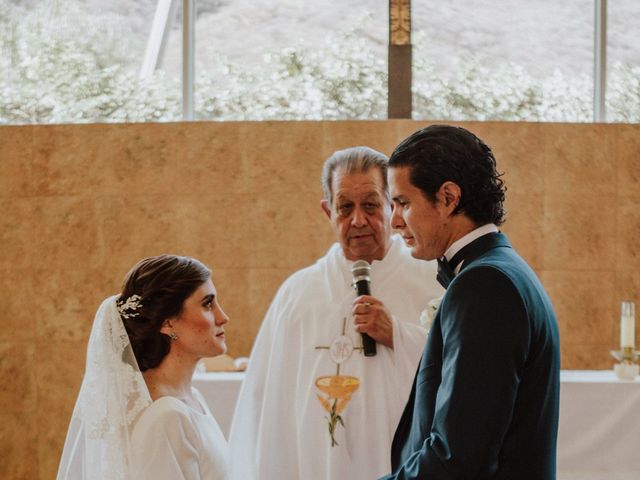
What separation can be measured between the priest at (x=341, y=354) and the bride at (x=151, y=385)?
0.60 meters

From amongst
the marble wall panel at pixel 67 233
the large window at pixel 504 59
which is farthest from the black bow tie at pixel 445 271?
the marble wall panel at pixel 67 233

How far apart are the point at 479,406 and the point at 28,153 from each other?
18.4 feet

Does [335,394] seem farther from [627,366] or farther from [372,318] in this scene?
[627,366]

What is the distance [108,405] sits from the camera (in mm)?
2555

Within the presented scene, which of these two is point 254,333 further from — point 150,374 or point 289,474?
point 150,374

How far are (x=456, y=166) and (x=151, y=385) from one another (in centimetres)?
132

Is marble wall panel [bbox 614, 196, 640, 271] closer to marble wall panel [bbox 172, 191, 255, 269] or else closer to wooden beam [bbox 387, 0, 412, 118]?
wooden beam [bbox 387, 0, 412, 118]

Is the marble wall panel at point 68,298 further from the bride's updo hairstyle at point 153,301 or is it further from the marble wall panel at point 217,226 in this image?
the bride's updo hairstyle at point 153,301

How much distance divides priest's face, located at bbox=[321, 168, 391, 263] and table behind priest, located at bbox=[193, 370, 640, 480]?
5.60 ft

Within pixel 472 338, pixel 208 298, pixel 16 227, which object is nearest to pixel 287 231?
pixel 16 227

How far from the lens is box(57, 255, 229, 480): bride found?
2.46 m

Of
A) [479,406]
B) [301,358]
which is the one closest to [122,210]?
[301,358]

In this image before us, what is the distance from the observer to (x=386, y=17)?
675cm

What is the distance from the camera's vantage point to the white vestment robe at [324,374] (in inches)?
129
